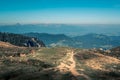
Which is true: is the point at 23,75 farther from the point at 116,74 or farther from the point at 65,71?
the point at 116,74

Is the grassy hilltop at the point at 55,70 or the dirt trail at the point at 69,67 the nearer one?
the dirt trail at the point at 69,67

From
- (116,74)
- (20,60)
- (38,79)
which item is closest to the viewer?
(38,79)

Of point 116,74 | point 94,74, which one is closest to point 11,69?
point 94,74

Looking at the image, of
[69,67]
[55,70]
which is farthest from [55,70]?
[69,67]

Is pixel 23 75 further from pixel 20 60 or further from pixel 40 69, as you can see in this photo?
pixel 20 60

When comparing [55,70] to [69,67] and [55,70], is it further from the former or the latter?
[69,67]

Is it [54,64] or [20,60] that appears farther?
[20,60]

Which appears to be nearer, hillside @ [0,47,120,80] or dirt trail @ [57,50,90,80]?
dirt trail @ [57,50,90,80]

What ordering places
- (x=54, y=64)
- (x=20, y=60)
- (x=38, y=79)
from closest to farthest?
(x=38, y=79) < (x=54, y=64) < (x=20, y=60)

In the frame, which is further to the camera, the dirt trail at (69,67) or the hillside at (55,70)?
the hillside at (55,70)

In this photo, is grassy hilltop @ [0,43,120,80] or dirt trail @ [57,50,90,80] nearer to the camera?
dirt trail @ [57,50,90,80]
